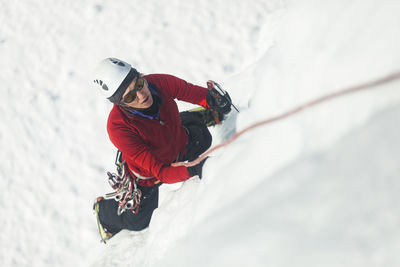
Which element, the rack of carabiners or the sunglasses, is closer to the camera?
the sunglasses

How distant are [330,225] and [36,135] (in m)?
4.65

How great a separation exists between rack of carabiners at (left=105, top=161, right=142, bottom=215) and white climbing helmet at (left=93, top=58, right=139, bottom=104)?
0.74 meters

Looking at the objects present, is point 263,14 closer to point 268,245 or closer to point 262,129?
point 262,129

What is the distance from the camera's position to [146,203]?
3057 millimetres

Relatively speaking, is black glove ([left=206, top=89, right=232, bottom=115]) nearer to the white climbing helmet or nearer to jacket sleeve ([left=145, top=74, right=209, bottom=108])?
jacket sleeve ([left=145, top=74, right=209, bottom=108])

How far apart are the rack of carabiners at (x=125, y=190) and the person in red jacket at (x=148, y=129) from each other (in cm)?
7

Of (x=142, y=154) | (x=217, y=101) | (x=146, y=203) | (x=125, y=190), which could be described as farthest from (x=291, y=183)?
(x=146, y=203)

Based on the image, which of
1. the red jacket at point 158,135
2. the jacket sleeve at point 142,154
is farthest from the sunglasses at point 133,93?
the jacket sleeve at point 142,154

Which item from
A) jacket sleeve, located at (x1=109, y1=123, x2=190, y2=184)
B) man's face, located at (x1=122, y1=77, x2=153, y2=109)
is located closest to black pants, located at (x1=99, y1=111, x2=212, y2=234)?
jacket sleeve, located at (x1=109, y1=123, x2=190, y2=184)

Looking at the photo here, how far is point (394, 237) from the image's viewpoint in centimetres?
81

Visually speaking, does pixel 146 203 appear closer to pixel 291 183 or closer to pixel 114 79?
pixel 114 79

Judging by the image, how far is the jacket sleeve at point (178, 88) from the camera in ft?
8.79

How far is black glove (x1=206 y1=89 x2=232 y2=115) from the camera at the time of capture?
281 centimetres

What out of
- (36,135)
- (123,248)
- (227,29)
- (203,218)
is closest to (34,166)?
(36,135)
